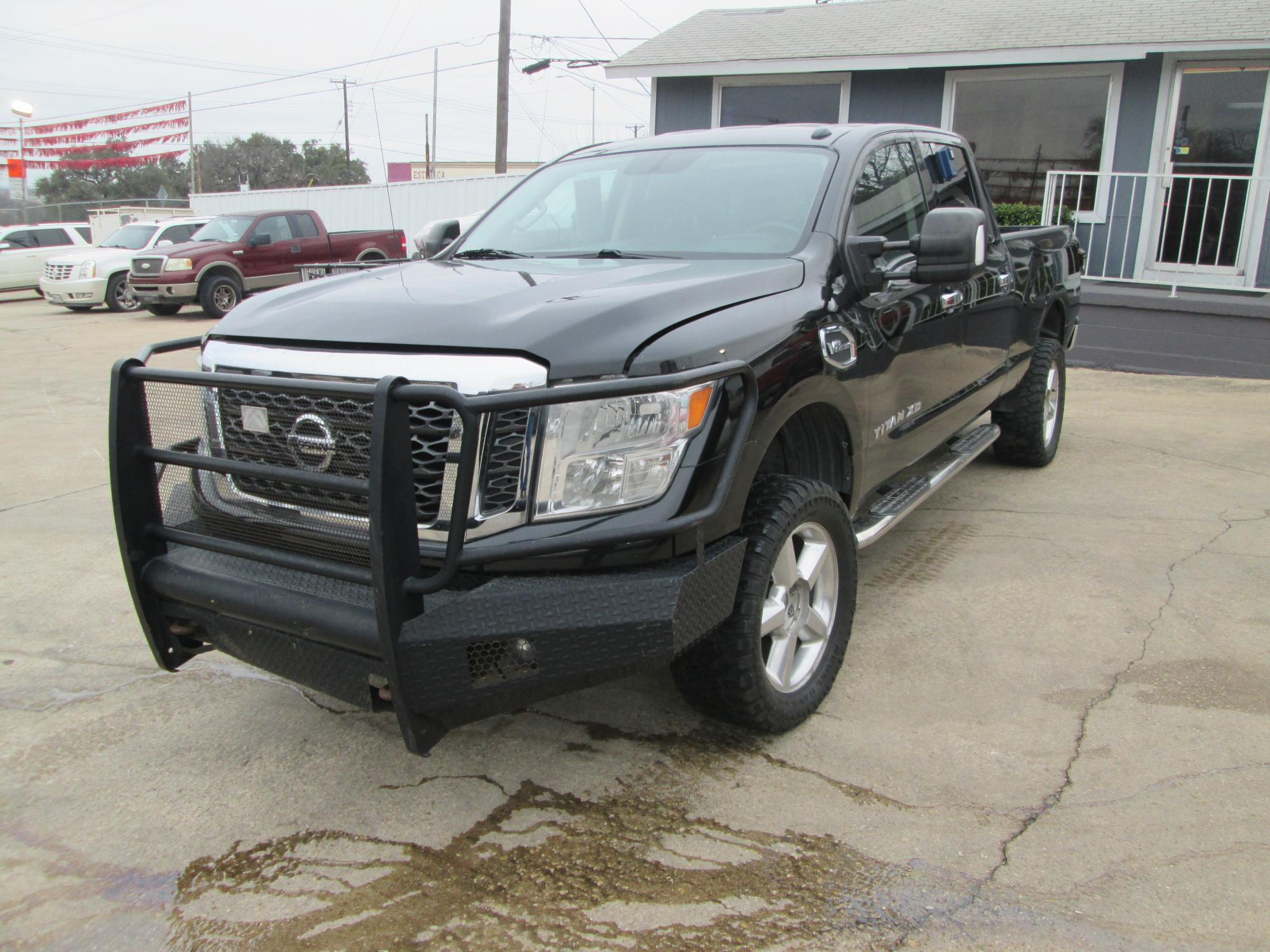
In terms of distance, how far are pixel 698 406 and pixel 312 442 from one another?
3.18 feet

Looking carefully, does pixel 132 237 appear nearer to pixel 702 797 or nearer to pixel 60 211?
pixel 702 797

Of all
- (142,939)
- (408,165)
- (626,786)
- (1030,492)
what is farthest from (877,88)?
(408,165)

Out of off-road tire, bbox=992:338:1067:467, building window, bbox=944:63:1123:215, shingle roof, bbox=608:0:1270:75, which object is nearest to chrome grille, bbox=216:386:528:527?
off-road tire, bbox=992:338:1067:467

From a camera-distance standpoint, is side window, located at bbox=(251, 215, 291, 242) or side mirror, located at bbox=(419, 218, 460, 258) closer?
side mirror, located at bbox=(419, 218, 460, 258)

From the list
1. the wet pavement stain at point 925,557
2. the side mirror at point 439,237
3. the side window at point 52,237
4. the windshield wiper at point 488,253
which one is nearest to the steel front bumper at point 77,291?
the side window at point 52,237

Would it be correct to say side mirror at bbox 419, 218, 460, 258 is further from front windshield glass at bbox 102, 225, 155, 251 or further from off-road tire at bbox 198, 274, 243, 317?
front windshield glass at bbox 102, 225, 155, 251

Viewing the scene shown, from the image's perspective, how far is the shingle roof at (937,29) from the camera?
11.6m

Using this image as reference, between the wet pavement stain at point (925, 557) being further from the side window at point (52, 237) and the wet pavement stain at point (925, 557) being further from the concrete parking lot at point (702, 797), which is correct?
the side window at point (52, 237)

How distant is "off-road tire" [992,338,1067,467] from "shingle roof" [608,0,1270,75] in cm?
733

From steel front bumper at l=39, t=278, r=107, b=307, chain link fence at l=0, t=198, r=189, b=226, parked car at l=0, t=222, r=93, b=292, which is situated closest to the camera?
steel front bumper at l=39, t=278, r=107, b=307

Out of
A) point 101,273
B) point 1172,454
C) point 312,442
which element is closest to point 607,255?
point 312,442

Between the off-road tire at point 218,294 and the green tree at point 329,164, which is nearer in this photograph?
the off-road tire at point 218,294

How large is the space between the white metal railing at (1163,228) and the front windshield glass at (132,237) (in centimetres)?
1580

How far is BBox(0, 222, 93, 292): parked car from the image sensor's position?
20922 millimetres
